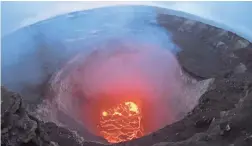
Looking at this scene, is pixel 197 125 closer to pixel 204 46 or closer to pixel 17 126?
pixel 17 126

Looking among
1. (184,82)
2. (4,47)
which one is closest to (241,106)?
(184,82)

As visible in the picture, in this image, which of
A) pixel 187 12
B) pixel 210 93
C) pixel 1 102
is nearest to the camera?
pixel 1 102

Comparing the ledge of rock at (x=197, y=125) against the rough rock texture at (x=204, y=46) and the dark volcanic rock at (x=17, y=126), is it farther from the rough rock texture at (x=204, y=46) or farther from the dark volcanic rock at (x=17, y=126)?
the rough rock texture at (x=204, y=46)

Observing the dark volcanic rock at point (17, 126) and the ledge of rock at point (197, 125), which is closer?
the dark volcanic rock at point (17, 126)

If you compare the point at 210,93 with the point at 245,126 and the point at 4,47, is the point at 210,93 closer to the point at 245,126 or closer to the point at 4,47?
the point at 245,126

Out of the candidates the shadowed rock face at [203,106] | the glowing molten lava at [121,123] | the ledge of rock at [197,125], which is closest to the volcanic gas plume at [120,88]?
the glowing molten lava at [121,123]

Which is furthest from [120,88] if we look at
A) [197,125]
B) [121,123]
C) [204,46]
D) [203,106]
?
[197,125]

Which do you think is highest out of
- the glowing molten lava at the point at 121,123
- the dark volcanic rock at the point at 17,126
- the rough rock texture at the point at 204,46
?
the rough rock texture at the point at 204,46

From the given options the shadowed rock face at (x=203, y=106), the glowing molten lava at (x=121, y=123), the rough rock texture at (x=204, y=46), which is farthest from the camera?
the rough rock texture at (x=204, y=46)
